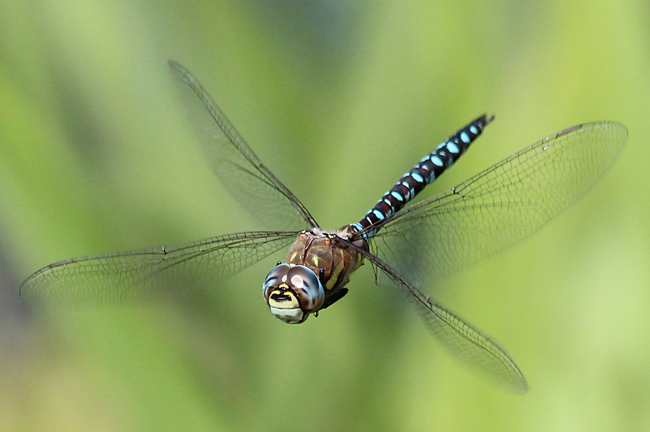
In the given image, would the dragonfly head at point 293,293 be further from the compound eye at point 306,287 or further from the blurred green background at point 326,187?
the blurred green background at point 326,187

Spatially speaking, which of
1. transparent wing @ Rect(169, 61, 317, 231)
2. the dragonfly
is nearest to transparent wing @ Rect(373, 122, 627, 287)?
the dragonfly

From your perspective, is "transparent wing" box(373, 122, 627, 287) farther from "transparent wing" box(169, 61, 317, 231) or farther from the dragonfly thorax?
"transparent wing" box(169, 61, 317, 231)

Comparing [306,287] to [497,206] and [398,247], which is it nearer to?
[398,247]

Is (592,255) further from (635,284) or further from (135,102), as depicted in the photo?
(135,102)

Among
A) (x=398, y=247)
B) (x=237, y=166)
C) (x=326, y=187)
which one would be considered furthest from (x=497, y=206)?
(x=237, y=166)

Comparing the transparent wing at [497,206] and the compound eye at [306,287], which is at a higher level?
the transparent wing at [497,206]

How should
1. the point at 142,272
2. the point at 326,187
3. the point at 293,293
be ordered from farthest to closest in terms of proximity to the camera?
the point at 326,187, the point at 142,272, the point at 293,293

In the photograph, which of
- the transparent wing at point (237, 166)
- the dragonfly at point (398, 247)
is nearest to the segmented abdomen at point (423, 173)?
the dragonfly at point (398, 247)
